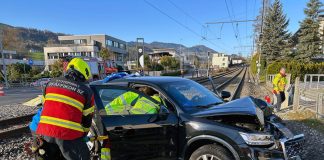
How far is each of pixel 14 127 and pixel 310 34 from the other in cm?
4281

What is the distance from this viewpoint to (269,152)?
132 inches

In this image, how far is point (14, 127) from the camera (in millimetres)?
8680

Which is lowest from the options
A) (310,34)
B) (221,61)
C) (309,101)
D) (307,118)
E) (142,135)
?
(307,118)

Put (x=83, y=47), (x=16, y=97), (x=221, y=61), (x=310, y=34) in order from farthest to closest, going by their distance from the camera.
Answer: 1. (x=221, y=61)
2. (x=83, y=47)
3. (x=310, y=34)
4. (x=16, y=97)

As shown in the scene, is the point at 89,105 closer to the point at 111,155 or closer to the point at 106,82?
the point at 111,155

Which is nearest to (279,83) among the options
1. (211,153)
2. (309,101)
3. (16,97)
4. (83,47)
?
(309,101)

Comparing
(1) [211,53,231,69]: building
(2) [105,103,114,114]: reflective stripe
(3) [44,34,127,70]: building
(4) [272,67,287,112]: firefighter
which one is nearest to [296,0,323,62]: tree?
(4) [272,67,287,112]: firefighter

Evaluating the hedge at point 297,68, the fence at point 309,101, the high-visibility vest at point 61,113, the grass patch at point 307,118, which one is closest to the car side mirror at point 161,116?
the high-visibility vest at point 61,113

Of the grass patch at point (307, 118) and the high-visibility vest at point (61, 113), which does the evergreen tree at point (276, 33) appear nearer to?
the grass patch at point (307, 118)

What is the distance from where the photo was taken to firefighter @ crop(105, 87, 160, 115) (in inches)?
162

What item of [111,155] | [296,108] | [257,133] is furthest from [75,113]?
[296,108]

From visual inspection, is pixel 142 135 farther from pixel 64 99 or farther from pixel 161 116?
pixel 64 99

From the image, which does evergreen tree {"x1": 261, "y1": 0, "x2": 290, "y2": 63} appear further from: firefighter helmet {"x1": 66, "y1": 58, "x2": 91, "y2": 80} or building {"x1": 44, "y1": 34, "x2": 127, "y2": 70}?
firefighter helmet {"x1": 66, "y1": 58, "x2": 91, "y2": 80}

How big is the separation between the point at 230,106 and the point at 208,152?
84 centimetres
